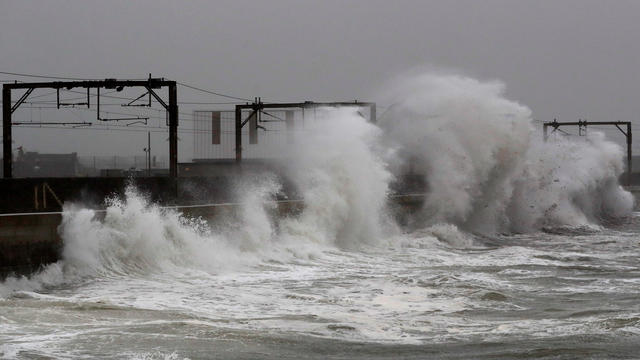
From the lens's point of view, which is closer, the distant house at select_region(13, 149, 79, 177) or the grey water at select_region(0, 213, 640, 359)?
the grey water at select_region(0, 213, 640, 359)

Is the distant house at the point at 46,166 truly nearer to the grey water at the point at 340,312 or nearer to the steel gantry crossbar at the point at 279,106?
the steel gantry crossbar at the point at 279,106

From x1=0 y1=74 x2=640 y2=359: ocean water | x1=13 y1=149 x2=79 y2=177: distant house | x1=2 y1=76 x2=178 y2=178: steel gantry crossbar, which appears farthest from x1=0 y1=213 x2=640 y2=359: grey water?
x1=13 y1=149 x2=79 y2=177: distant house

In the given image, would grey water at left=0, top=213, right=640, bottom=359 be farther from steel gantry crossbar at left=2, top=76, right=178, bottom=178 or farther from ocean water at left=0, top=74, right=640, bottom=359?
steel gantry crossbar at left=2, top=76, right=178, bottom=178

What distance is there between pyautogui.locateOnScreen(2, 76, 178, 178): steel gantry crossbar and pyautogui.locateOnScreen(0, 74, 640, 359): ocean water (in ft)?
9.08

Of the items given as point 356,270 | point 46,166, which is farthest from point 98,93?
point 46,166

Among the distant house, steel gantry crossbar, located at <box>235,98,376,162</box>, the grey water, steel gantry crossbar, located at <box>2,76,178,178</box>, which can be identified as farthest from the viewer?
the distant house

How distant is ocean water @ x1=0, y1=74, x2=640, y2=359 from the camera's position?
37.0 feet

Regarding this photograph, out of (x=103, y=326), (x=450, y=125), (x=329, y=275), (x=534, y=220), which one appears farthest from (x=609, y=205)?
(x=103, y=326)

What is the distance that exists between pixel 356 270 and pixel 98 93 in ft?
38.6

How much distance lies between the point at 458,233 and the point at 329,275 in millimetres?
13230

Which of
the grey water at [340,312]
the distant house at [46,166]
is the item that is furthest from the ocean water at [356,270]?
the distant house at [46,166]

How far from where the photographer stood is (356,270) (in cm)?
2016

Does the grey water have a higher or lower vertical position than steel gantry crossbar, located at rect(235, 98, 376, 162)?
lower

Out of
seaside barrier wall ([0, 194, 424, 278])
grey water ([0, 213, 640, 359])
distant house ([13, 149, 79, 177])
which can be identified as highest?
distant house ([13, 149, 79, 177])
